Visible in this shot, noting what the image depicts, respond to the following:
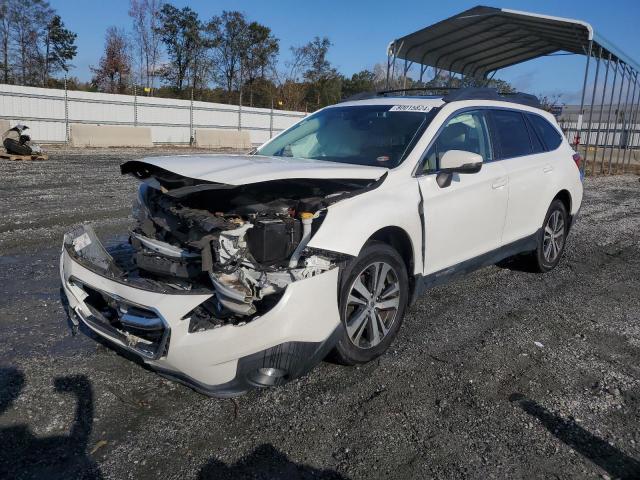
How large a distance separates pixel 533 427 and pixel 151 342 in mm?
2151

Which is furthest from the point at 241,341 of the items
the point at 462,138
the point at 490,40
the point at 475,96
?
the point at 490,40

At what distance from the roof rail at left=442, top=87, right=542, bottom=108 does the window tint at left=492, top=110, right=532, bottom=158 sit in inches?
6.1

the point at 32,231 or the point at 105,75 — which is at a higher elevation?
the point at 105,75

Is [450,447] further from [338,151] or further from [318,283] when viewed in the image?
[338,151]

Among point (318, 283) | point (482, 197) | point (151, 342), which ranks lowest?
point (151, 342)

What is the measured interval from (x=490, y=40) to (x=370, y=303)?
13.8 metres

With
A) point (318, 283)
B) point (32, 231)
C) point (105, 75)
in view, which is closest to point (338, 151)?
point (318, 283)

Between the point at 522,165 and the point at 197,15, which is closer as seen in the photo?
the point at 522,165

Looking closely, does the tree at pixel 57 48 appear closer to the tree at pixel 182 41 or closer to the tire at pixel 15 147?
the tree at pixel 182 41

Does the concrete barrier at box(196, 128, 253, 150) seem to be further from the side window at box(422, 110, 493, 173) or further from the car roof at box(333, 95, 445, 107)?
the side window at box(422, 110, 493, 173)

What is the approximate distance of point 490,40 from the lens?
14.9 m

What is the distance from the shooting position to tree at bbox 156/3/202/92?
1594 inches

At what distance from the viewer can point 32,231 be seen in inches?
268

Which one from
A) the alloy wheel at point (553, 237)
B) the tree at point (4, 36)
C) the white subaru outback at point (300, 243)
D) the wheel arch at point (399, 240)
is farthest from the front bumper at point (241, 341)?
the tree at point (4, 36)
